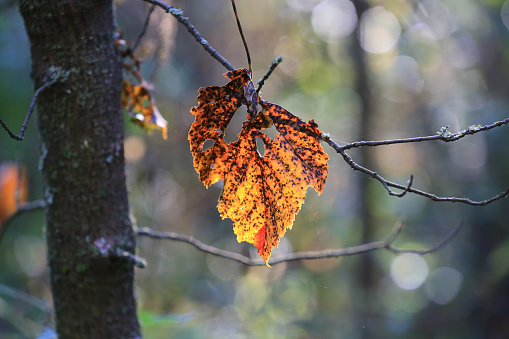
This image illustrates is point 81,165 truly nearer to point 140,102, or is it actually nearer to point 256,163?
point 140,102

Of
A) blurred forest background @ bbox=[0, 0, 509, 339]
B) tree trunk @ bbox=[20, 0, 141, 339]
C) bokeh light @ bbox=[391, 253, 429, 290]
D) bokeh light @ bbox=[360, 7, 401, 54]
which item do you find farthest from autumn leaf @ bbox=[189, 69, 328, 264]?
bokeh light @ bbox=[391, 253, 429, 290]

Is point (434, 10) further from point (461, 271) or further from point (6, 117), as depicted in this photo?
point (6, 117)

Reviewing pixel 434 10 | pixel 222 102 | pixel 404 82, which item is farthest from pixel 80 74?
pixel 404 82

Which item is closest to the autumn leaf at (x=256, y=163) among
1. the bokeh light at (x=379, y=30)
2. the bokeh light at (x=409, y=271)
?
the bokeh light at (x=379, y=30)

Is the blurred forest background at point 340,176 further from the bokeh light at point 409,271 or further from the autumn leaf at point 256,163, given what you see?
the autumn leaf at point 256,163

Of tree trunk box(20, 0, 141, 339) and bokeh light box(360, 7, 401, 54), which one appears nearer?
tree trunk box(20, 0, 141, 339)

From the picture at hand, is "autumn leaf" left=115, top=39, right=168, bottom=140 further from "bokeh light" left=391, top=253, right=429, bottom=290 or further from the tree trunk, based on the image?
"bokeh light" left=391, top=253, right=429, bottom=290

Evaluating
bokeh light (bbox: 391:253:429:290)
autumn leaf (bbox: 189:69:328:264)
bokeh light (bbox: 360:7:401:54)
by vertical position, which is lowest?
autumn leaf (bbox: 189:69:328:264)
